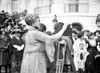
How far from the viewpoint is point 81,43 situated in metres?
9.22

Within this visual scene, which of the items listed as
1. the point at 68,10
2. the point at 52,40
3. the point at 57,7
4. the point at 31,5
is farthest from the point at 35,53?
the point at 31,5

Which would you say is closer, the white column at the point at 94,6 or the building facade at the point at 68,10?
the building facade at the point at 68,10

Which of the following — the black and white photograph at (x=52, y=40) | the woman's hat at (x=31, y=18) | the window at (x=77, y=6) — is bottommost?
the black and white photograph at (x=52, y=40)

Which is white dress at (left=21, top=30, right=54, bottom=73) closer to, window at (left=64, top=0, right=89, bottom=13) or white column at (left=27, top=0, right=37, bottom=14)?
window at (left=64, top=0, right=89, bottom=13)

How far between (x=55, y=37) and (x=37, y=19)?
1.49 feet

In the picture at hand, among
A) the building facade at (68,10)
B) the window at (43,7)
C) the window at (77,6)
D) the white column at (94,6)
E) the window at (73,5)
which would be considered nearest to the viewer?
the building facade at (68,10)

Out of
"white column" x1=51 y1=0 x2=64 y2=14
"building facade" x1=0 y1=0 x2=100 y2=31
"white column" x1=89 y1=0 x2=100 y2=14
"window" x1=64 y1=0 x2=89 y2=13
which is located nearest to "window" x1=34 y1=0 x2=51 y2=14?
"building facade" x1=0 y1=0 x2=100 y2=31

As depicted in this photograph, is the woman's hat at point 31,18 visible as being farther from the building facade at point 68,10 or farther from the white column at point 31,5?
the white column at point 31,5

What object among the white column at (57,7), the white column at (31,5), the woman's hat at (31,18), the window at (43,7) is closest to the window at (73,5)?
the white column at (57,7)

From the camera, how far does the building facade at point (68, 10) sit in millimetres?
20242

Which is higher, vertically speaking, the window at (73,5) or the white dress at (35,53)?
the window at (73,5)

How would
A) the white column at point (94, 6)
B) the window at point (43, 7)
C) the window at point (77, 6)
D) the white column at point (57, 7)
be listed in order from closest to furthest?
the white column at point (57, 7) < the white column at point (94, 6) < the window at point (77, 6) < the window at point (43, 7)

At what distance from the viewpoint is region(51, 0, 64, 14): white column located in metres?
21.6

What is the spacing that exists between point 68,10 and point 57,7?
1.39 metres
